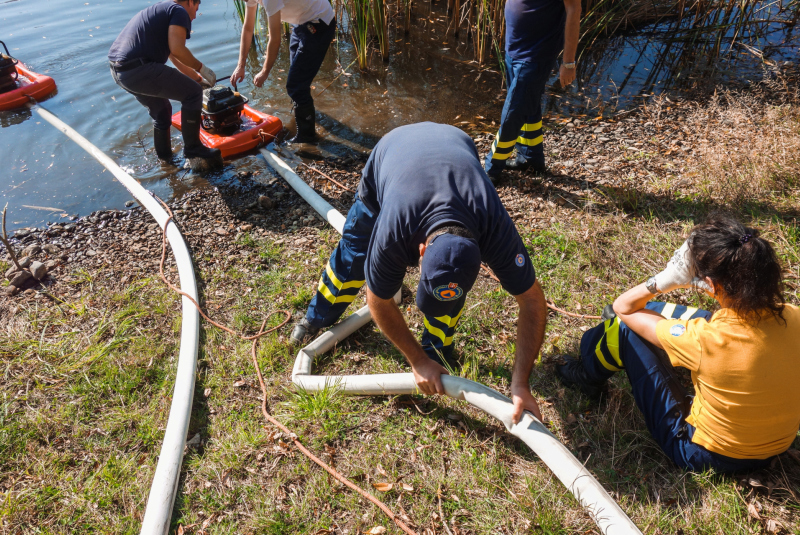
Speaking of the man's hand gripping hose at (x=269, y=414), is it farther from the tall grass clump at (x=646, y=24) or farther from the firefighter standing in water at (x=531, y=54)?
the tall grass clump at (x=646, y=24)

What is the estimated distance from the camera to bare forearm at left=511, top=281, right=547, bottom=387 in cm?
235

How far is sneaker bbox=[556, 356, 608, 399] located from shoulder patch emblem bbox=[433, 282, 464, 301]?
4.20ft

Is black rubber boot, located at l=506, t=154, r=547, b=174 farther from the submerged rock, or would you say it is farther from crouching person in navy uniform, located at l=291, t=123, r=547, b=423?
the submerged rock

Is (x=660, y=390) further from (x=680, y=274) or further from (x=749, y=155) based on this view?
(x=749, y=155)

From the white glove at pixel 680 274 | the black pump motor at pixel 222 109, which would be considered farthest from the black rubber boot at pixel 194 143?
the white glove at pixel 680 274

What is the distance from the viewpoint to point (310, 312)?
3.43 metres

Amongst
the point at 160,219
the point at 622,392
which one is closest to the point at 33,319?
the point at 160,219

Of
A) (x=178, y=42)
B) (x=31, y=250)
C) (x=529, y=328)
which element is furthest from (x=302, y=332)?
(x=178, y=42)

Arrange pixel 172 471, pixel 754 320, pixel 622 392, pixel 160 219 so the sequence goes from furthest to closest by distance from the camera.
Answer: pixel 160 219
pixel 622 392
pixel 172 471
pixel 754 320

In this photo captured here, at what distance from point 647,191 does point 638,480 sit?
2.85 m

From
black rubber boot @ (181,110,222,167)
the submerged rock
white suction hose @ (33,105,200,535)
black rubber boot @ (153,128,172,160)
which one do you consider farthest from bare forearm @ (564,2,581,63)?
the submerged rock

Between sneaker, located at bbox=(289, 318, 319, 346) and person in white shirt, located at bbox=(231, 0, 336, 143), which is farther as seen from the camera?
person in white shirt, located at bbox=(231, 0, 336, 143)

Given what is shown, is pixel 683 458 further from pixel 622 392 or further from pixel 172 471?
pixel 172 471

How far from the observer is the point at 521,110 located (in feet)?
14.5
